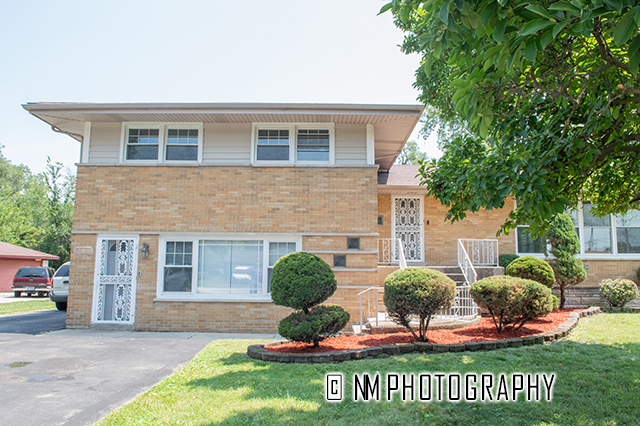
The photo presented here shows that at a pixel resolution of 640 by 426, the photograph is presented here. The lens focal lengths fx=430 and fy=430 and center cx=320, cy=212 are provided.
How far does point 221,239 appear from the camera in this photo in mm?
11477

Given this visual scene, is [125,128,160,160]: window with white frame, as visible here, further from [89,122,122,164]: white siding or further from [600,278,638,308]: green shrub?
[600,278,638,308]: green shrub

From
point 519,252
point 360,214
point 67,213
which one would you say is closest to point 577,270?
point 519,252

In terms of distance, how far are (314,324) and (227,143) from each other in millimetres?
6157

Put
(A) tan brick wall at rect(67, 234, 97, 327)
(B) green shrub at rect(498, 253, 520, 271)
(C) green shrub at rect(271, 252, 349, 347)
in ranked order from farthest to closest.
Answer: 1. (B) green shrub at rect(498, 253, 520, 271)
2. (A) tan brick wall at rect(67, 234, 97, 327)
3. (C) green shrub at rect(271, 252, 349, 347)

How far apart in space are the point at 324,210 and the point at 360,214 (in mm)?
961

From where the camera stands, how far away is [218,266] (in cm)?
1149

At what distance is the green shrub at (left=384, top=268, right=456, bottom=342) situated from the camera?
772 cm

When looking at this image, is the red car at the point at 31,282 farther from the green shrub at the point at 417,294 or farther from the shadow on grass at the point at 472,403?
the green shrub at the point at 417,294

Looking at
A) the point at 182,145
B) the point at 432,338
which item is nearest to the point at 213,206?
the point at 182,145

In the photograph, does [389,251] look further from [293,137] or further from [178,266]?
[178,266]

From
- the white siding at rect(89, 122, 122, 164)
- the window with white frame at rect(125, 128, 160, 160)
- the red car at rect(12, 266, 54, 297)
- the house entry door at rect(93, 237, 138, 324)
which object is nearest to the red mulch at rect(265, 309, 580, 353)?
the house entry door at rect(93, 237, 138, 324)

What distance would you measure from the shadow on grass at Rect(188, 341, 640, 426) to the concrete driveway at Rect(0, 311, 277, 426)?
114 centimetres

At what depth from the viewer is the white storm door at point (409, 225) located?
596 inches

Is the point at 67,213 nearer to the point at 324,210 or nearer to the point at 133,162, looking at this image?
the point at 133,162
